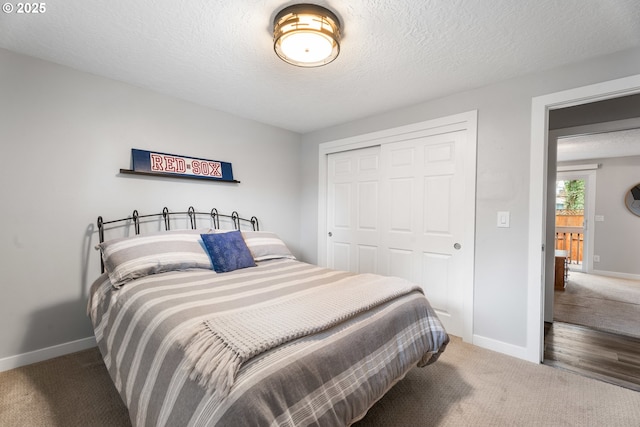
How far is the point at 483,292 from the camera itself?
8.09 ft

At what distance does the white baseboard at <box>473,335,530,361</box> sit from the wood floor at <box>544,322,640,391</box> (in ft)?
0.57

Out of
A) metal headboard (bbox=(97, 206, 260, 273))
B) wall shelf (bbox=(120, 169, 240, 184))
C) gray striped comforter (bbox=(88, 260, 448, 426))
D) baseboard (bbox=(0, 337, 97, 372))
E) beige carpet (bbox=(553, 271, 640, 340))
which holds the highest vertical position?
wall shelf (bbox=(120, 169, 240, 184))

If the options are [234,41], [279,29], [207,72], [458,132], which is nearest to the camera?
[279,29]

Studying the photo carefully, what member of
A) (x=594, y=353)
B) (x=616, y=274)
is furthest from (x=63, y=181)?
(x=616, y=274)

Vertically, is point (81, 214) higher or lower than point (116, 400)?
higher

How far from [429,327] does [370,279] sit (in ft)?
1.52

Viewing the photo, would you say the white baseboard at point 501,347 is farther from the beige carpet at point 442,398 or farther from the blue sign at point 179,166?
the blue sign at point 179,166

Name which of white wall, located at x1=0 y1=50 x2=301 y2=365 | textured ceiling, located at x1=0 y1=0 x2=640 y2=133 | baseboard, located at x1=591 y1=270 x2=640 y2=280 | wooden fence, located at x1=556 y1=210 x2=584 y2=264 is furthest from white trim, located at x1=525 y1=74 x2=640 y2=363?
wooden fence, located at x1=556 y1=210 x2=584 y2=264

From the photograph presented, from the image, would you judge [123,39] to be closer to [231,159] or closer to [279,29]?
[279,29]

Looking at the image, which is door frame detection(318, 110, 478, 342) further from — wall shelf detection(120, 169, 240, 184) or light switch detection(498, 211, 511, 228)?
Answer: wall shelf detection(120, 169, 240, 184)

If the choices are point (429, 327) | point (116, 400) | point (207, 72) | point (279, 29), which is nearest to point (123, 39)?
point (207, 72)

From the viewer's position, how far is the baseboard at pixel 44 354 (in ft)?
6.52

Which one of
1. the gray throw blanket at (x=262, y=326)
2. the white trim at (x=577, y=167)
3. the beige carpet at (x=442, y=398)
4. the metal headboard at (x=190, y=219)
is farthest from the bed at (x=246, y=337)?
the white trim at (x=577, y=167)

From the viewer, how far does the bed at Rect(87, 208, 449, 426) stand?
0.93 metres
